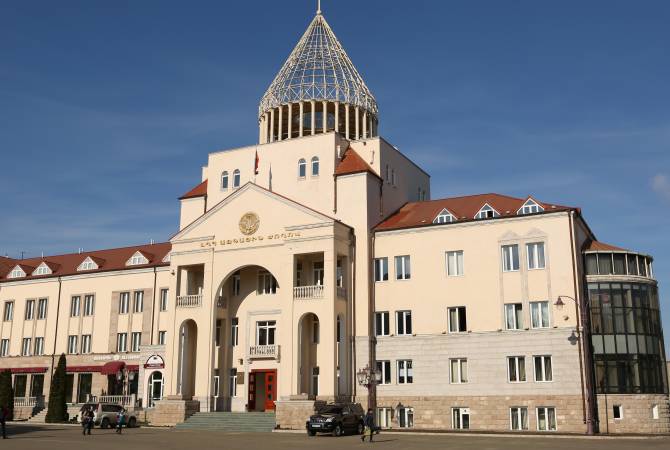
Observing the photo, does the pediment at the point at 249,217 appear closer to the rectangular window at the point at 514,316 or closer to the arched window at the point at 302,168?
the arched window at the point at 302,168

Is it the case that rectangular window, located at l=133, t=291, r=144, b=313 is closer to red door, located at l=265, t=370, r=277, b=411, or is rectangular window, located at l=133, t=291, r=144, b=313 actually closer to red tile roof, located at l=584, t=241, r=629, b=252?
red door, located at l=265, t=370, r=277, b=411

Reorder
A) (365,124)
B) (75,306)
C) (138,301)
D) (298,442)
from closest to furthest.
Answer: (298,442)
(365,124)
(138,301)
(75,306)

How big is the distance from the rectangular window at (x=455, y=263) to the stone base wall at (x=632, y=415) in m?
11.8

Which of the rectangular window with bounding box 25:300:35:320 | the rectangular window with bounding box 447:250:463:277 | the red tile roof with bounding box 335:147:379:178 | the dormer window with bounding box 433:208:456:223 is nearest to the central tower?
the red tile roof with bounding box 335:147:379:178

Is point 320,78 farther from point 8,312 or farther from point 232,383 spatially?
point 8,312

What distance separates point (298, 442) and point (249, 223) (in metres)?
20.7

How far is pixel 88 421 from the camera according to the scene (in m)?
42.2

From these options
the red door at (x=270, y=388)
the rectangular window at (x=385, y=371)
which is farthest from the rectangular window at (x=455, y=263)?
the red door at (x=270, y=388)

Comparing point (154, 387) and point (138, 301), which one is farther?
point (138, 301)

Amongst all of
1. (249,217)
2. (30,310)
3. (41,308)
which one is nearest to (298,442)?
(249,217)

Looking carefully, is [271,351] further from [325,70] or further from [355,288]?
[325,70]

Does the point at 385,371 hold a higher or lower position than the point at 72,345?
lower

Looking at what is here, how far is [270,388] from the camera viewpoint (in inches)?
2018

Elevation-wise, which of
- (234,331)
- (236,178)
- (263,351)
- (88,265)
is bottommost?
(263,351)
